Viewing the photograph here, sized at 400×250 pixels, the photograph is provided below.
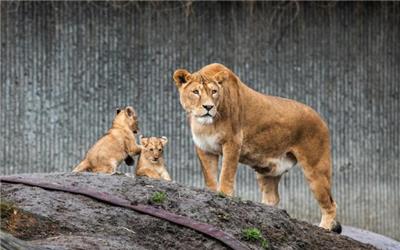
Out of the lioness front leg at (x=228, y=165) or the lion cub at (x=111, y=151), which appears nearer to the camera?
the lion cub at (x=111, y=151)

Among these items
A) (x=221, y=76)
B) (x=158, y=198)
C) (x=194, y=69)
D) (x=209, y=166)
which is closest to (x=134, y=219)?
(x=158, y=198)

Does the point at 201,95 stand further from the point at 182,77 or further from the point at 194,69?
the point at 194,69

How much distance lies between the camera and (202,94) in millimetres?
A: 10148

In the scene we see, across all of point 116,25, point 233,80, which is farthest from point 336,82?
point 233,80

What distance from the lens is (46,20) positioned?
14711 mm

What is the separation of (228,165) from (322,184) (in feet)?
4.10

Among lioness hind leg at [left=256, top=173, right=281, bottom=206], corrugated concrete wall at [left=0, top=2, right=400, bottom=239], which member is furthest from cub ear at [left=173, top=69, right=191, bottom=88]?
→ corrugated concrete wall at [left=0, top=2, right=400, bottom=239]

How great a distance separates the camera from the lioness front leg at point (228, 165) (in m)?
10.3

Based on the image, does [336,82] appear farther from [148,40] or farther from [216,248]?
[216,248]

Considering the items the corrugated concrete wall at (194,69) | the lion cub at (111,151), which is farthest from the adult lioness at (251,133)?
the corrugated concrete wall at (194,69)

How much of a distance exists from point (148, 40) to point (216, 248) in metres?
6.84

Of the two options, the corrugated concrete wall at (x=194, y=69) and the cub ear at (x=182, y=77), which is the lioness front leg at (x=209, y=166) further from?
the corrugated concrete wall at (x=194, y=69)

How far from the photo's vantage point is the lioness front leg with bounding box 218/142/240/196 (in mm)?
10312

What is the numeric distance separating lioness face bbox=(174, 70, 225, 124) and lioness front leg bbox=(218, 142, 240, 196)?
25 cm
